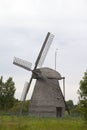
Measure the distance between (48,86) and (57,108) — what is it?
4084mm

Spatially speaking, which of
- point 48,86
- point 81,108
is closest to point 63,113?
point 48,86

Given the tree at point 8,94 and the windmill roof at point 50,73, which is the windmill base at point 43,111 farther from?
the tree at point 8,94

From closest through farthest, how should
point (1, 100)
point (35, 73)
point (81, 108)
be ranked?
point (81, 108) < point (35, 73) < point (1, 100)

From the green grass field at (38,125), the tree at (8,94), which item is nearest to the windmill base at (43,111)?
the tree at (8,94)

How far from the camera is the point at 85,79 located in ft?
117

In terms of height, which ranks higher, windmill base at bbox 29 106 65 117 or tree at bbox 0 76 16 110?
tree at bbox 0 76 16 110

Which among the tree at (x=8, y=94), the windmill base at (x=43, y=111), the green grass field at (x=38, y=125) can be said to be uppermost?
the tree at (x=8, y=94)

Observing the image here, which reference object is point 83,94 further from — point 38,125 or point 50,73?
point 50,73

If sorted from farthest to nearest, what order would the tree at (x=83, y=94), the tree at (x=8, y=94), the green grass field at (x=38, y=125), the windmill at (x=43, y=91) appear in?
1. the tree at (x=8, y=94)
2. the windmill at (x=43, y=91)
3. the tree at (x=83, y=94)
4. the green grass field at (x=38, y=125)

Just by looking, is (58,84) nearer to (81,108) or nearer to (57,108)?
(57,108)

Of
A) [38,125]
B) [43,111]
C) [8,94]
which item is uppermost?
[8,94]

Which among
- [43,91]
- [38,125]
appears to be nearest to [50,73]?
[43,91]

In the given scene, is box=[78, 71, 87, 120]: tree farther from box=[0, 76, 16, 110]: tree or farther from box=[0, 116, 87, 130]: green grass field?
box=[0, 76, 16, 110]: tree

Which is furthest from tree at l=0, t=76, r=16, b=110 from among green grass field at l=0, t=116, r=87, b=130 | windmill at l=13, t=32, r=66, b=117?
green grass field at l=0, t=116, r=87, b=130
